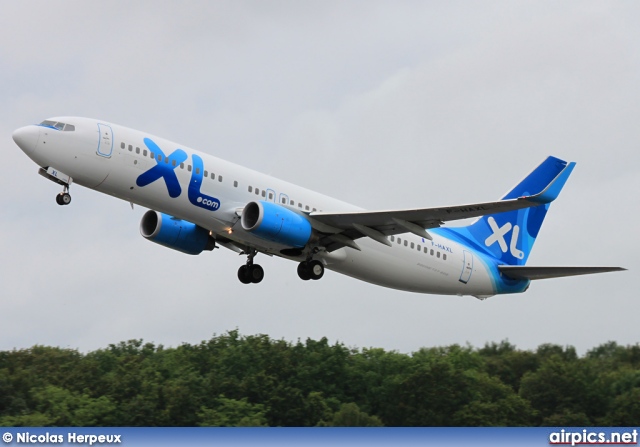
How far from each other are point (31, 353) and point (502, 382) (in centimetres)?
3962

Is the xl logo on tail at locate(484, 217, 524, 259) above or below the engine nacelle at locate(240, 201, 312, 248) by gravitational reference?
above

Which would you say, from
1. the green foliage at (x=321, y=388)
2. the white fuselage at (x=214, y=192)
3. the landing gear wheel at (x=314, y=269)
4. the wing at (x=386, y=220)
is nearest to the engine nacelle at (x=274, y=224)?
the white fuselage at (x=214, y=192)

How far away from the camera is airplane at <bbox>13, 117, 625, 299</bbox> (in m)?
42.3

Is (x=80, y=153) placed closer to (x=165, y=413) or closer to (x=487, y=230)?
(x=487, y=230)

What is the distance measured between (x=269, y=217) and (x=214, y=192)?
7.61 feet

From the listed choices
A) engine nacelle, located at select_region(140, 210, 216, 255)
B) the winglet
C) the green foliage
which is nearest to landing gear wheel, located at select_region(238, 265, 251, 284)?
engine nacelle, located at select_region(140, 210, 216, 255)

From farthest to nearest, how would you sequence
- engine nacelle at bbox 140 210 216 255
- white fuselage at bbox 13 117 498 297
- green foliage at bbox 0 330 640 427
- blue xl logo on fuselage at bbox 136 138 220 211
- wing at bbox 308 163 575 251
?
green foliage at bbox 0 330 640 427 → engine nacelle at bbox 140 210 216 255 → wing at bbox 308 163 575 251 → blue xl logo on fuselage at bbox 136 138 220 211 → white fuselage at bbox 13 117 498 297

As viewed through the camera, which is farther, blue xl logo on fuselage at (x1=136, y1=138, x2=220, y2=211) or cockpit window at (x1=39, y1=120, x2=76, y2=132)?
blue xl logo on fuselage at (x1=136, y1=138, x2=220, y2=211)

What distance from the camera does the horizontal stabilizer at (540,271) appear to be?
4850 centimetres

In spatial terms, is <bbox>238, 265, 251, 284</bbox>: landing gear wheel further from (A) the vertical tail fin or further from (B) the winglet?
(B) the winglet

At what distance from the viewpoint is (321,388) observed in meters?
85.4

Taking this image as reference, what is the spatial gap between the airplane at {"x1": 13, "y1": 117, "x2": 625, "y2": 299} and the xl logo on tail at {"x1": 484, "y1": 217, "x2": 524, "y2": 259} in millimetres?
243

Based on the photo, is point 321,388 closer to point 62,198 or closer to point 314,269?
point 314,269

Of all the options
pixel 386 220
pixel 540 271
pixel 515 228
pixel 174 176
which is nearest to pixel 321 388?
pixel 515 228
